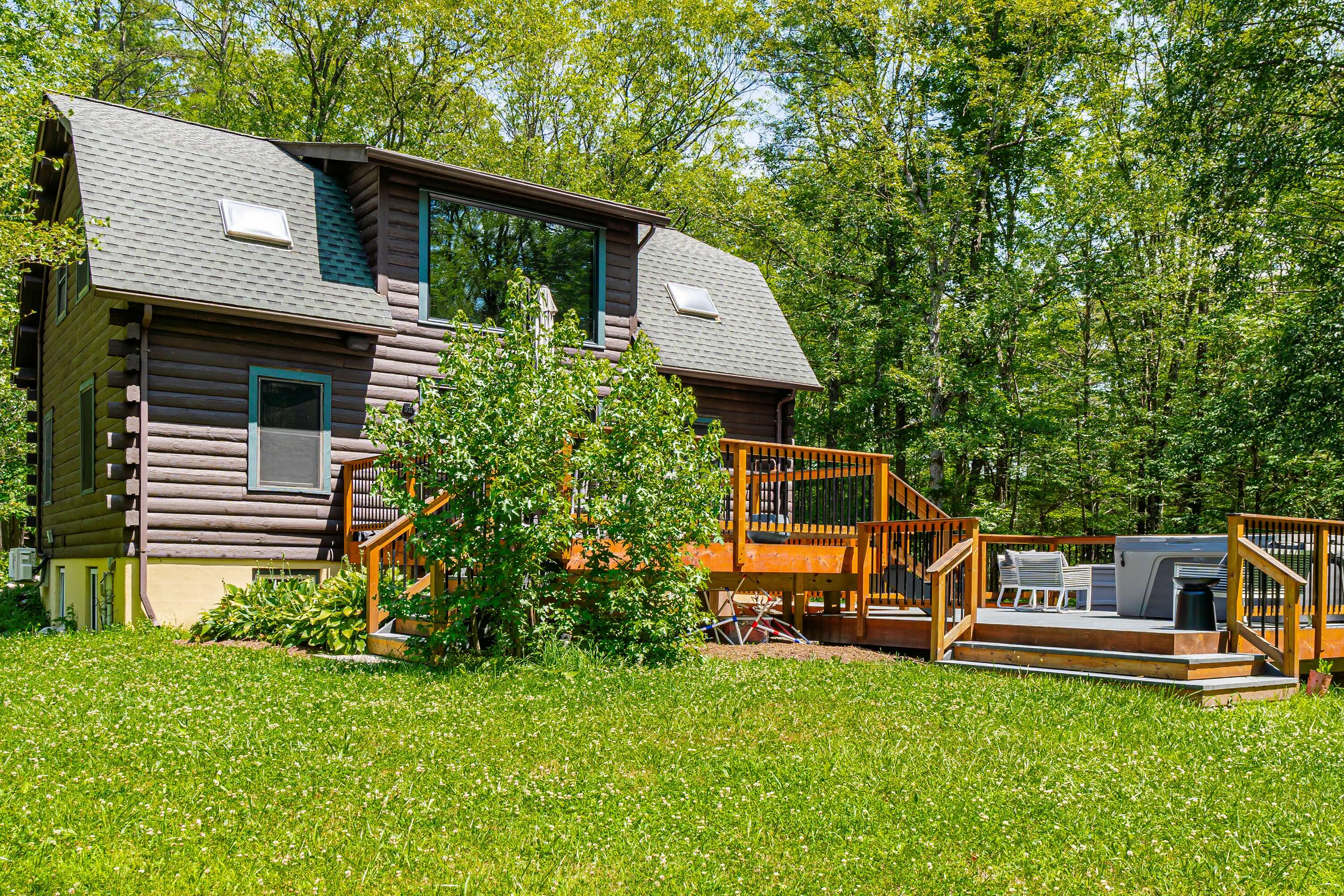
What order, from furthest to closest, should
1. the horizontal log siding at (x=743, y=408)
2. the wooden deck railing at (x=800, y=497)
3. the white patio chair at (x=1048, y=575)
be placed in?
1. the horizontal log siding at (x=743, y=408)
2. the white patio chair at (x=1048, y=575)
3. the wooden deck railing at (x=800, y=497)

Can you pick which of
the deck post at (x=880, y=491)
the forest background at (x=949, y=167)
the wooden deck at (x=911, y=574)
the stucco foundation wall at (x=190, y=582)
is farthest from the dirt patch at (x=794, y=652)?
the forest background at (x=949, y=167)

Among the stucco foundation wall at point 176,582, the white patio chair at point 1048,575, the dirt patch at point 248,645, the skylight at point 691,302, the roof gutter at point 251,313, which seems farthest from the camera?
the skylight at point 691,302

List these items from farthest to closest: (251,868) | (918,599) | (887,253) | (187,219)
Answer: (887,253) → (187,219) → (918,599) → (251,868)

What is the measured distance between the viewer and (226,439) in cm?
1348

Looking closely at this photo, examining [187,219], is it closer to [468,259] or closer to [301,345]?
[301,345]

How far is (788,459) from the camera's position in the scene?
13219 millimetres

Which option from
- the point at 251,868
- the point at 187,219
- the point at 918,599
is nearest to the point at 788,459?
the point at 918,599

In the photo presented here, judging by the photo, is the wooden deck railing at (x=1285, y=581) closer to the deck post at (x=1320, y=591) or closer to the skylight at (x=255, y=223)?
the deck post at (x=1320, y=591)

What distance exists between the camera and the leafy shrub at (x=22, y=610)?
648 inches

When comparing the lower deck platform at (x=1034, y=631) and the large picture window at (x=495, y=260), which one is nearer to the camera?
the lower deck platform at (x=1034, y=631)

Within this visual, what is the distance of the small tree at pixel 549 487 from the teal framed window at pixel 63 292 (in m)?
10.3

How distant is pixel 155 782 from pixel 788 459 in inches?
354

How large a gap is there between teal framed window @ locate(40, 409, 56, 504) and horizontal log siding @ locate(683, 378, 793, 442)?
35.8 ft

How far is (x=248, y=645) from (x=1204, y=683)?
30.8 ft
